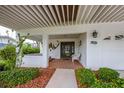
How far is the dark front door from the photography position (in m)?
22.3

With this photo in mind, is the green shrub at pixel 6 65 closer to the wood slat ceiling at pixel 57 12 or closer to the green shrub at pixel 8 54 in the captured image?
the green shrub at pixel 8 54

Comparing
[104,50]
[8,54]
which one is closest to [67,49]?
[104,50]

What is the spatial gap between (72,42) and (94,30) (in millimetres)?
10504

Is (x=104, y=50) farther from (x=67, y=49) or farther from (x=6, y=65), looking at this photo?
(x=67, y=49)

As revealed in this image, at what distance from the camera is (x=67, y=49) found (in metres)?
22.3

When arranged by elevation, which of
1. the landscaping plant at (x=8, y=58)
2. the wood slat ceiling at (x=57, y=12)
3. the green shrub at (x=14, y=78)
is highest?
the wood slat ceiling at (x=57, y=12)

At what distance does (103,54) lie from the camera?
11711 mm

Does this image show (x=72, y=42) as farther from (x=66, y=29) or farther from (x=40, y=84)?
(x=40, y=84)

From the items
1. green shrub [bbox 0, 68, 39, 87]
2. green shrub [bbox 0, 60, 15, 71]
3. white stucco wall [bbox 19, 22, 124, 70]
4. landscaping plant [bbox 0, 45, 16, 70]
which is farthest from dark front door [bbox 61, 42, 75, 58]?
green shrub [bbox 0, 68, 39, 87]

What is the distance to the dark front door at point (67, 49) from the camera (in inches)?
877

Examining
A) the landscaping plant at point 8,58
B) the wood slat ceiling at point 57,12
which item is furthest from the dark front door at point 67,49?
the landscaping plant at point 8,58

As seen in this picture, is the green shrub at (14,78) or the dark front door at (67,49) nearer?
the green shrub at (14,78)

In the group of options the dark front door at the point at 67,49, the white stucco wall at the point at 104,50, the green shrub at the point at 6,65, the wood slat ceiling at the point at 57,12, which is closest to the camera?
the wood slat ceiling at the point at 57,12
